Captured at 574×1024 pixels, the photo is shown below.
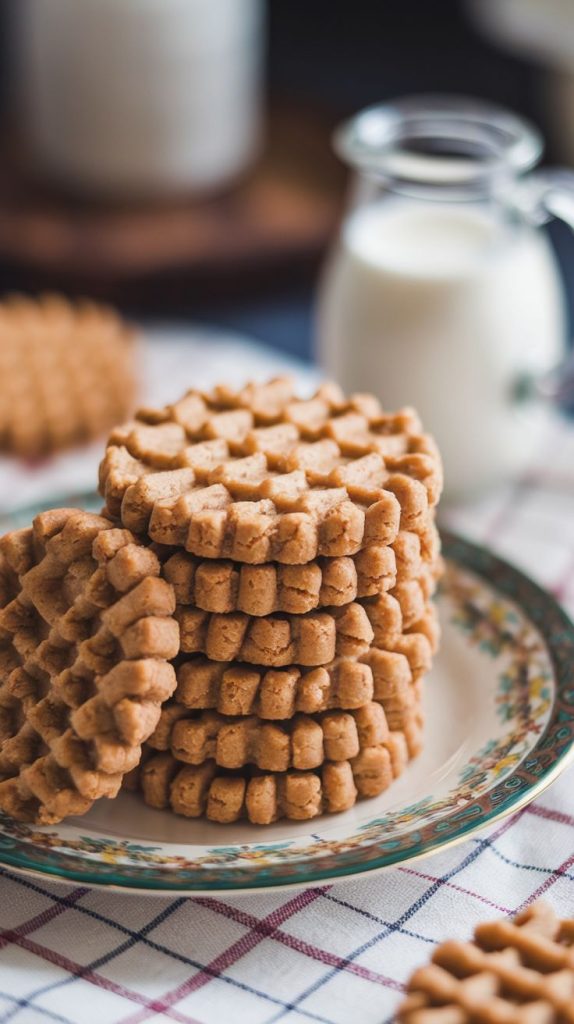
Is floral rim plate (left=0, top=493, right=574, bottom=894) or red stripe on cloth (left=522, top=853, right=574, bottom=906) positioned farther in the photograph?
red stripe on cloth (left=522, top=853, right=574, bottom=906)

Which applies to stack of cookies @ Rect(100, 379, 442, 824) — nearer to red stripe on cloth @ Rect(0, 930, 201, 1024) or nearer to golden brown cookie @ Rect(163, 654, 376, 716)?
golden brown cookie @ Rect(163, 654, 376, 716)

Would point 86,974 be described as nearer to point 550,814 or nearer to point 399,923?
point 399,923

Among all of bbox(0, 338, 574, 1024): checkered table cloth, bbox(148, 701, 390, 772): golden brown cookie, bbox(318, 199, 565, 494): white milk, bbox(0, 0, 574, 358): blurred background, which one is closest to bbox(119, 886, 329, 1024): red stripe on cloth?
bbox(0, 338, 574, 1024): checkered table cloth

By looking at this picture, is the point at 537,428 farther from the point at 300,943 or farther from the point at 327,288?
the point at 300,943

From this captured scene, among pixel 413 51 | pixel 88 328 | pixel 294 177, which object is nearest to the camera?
Answer: pixel 88 328

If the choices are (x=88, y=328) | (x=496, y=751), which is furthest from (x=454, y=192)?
(x=496, y=751)
